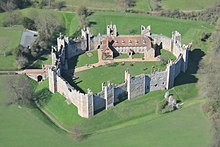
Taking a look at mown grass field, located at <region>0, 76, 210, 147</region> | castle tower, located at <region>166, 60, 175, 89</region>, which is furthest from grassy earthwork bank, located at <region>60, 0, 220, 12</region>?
mown grass field, located at <region>0, 76, 210, 147</region>

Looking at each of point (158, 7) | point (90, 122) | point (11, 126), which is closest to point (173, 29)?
point (158, 7)

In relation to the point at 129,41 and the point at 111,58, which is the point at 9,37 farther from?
the point at 129,41

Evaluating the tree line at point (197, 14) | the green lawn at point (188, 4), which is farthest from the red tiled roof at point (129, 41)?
the green lawn at point (188, 4)

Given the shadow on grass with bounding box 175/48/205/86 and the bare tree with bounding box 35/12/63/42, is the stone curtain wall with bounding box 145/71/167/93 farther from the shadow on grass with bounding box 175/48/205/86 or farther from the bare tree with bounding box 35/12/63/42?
the bare tree with bounding box 35/12/63/42

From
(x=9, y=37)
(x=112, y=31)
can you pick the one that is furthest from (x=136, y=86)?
(x=9, y=37)

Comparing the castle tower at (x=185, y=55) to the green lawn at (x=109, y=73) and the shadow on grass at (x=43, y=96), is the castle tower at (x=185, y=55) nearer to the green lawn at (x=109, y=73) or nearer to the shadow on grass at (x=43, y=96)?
the green lawn at (x=109, y=73)

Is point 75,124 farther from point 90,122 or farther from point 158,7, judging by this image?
point 158,7

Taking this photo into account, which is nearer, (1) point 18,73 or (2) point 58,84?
(2) point 58,84
